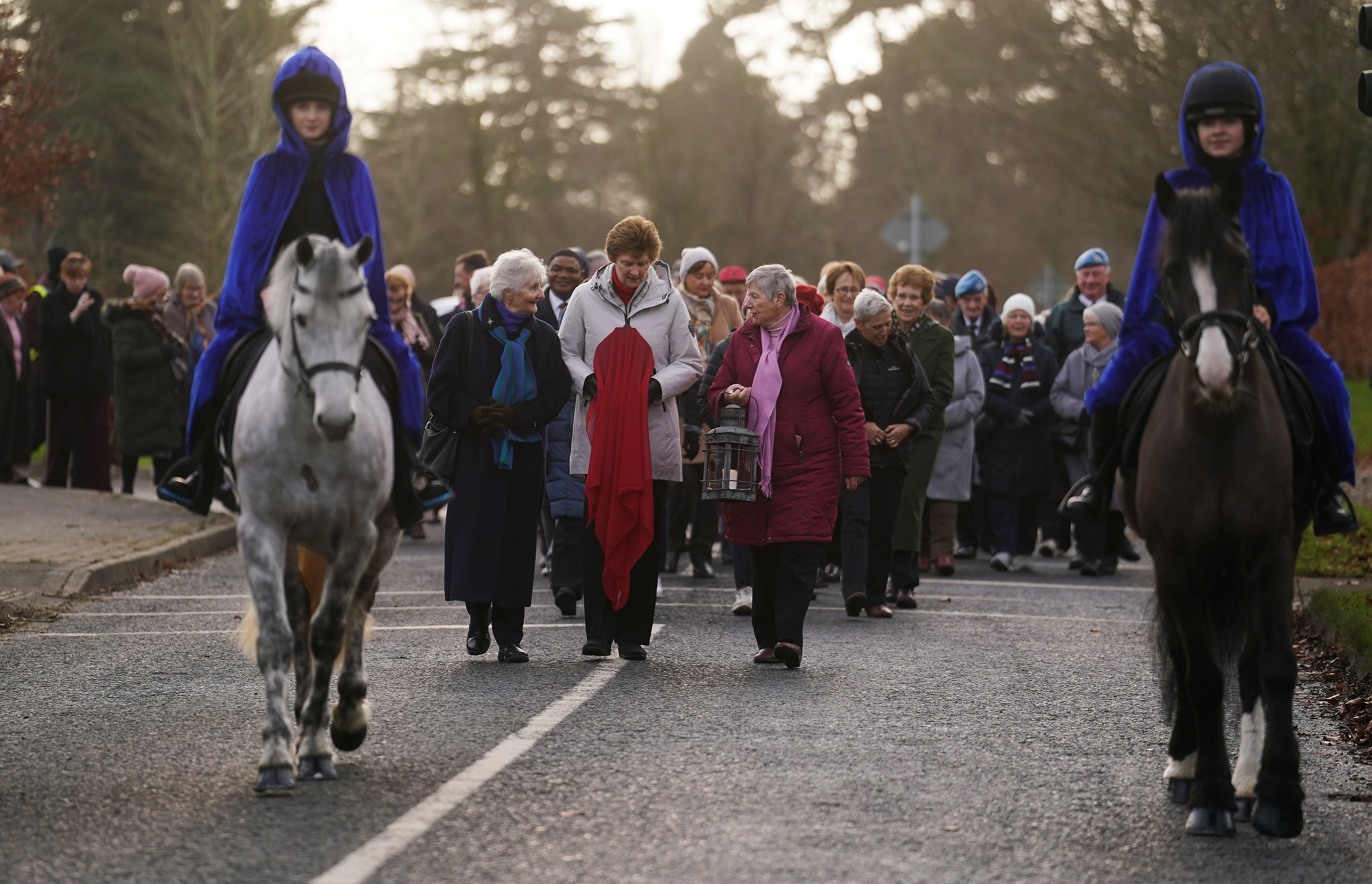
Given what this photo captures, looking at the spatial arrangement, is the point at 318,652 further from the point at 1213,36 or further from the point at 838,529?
the point at 1213,36

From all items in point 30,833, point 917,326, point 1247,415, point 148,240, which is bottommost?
point 30,833

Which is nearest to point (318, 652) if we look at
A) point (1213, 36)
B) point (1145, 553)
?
point (1145, 553)

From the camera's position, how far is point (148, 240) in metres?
40.9

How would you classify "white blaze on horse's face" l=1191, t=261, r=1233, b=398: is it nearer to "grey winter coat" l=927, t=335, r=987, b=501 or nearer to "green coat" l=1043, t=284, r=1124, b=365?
"grey winter coat" l=927, t=335, r=987, b=501

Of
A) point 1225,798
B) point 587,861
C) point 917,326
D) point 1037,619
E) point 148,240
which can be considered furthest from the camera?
point 148,240

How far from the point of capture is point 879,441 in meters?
12.1

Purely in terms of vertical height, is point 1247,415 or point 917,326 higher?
point 917,326

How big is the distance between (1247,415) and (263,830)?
345 centimetres

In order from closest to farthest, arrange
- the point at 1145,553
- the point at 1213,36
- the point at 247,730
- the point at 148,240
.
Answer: the point at 247,730 < the point at 1145,553 < the point at 1213,36 < the point at 148,240

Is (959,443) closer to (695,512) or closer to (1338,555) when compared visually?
(695,512)

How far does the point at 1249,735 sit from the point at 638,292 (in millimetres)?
4246

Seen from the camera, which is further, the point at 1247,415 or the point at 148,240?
the point at 148,240

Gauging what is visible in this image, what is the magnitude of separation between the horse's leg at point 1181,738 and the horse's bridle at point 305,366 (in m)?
3.02

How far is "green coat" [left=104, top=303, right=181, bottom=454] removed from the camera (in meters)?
17.8
